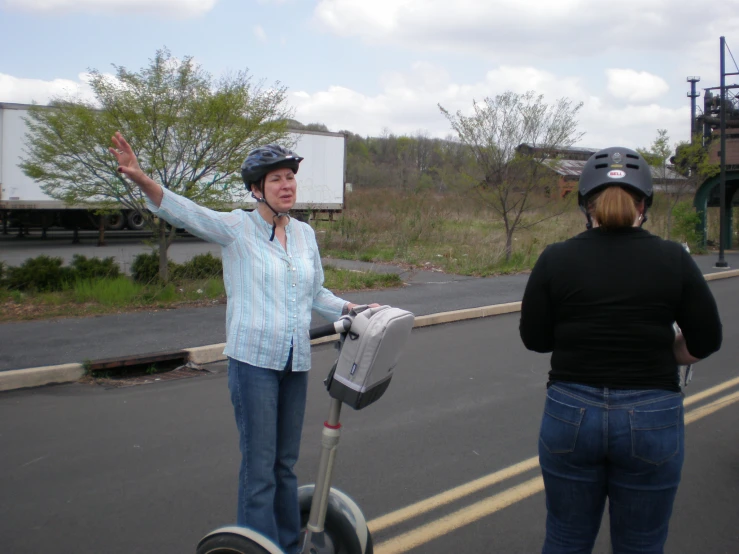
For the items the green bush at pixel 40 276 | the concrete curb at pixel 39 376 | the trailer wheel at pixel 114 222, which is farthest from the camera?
the trailer wheel at pixel 114 222

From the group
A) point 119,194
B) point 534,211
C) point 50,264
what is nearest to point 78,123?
point 119,194

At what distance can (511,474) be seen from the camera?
4.79 metres

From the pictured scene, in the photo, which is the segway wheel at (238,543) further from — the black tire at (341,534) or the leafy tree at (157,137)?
the leafy tree at (157,137)

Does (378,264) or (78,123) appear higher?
(78,123)

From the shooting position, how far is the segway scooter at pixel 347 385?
2492 millimetres

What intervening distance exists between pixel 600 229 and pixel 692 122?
126 ft

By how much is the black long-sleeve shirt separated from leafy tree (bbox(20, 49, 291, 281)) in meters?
9.68

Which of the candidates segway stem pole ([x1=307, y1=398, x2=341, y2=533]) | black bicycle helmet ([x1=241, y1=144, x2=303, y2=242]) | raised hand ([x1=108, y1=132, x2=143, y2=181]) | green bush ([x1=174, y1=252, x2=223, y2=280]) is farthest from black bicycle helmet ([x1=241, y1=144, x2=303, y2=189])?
green bush ([x1=174, y1=252, x2=223, y2=280])

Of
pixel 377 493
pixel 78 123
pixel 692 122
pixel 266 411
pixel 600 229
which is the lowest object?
pixel 377 493

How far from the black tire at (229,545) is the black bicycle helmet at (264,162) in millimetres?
1411

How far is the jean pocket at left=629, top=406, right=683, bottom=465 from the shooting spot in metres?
2.26

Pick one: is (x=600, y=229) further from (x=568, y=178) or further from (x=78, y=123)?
(x=568, y=178)

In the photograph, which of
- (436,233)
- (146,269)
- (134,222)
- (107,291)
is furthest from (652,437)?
(134,222)

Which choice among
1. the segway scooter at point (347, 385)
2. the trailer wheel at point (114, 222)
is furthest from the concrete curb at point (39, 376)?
the trailer wheel at point (114, 222)
